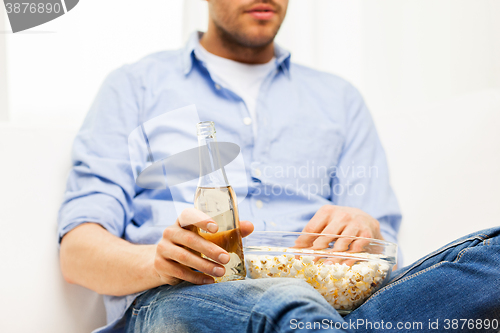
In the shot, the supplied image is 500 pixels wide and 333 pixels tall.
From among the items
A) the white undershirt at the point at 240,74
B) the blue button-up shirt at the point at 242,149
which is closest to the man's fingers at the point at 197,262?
the blue button-up shirt at the point at 242,149

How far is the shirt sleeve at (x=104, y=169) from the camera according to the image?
2.48ft

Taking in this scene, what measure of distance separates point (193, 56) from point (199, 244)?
60 cm

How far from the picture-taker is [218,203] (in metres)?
0.54

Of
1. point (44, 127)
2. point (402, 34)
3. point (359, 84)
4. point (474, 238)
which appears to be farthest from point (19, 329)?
point (402, 34)

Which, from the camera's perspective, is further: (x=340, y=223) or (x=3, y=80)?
(x=3, y=80)

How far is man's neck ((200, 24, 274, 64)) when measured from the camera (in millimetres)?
1049

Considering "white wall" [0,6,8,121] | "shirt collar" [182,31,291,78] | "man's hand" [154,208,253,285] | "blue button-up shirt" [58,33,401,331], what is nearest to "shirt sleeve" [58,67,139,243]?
"blue button-up shirt" [58,33,401,331]

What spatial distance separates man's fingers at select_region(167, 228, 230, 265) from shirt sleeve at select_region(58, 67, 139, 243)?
293 millimetres

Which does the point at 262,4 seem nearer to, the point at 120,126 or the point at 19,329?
the point at 120,126

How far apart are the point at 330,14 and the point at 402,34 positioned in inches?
10.9

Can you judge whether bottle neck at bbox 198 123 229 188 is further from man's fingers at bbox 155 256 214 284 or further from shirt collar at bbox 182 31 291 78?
shirt collar at bbox 182 31 291 78

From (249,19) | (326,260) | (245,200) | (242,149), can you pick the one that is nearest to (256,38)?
(249,19)

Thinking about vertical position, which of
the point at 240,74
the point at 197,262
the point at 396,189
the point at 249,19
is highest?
the point at 249,19

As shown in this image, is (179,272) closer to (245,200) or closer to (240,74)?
(245,200)
